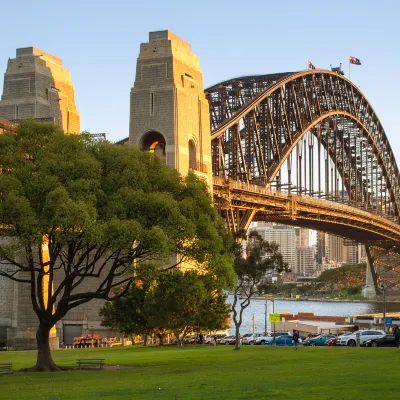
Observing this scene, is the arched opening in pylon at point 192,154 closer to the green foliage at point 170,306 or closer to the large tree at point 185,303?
the large tree at point 185,303

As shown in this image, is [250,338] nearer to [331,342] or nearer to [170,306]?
[331,342]

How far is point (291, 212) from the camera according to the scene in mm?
100188

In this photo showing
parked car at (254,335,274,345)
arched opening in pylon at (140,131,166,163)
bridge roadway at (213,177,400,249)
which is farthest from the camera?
bridge roadway at (213,177,400,249)

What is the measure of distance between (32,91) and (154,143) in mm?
10454

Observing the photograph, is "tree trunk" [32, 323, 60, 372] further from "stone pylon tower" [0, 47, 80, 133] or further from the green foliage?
"stone pylon tower" [0, 47, 80, 133]

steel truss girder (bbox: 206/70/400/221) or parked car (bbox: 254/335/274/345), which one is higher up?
steel truss girder (bbox: 206/70/400/221)

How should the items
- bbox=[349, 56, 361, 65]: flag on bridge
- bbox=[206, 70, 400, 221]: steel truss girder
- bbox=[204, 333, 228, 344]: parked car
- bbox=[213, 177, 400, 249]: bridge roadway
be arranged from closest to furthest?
1. bbox=[204, 333, 228, 344]: parked car
2. bbox=[213, 177, 400, 249]: bridge roadway
3. bbox=[206, 70, 400, 221]: steel truss girder
4. bbox=[349, 56, 361, 65]: flag on bridge

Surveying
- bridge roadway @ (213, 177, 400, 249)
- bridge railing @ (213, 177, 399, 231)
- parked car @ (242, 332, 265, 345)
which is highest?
bridge railing @ (213, 177, 399, 231)

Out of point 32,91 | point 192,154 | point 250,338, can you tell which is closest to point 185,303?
point 250,338

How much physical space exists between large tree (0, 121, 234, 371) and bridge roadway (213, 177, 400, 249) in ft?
131

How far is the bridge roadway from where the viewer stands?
84.7 meters

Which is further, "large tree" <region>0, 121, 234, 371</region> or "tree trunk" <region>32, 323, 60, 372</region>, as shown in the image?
"tree trunk" <region>32, 323, 60, 372</region>

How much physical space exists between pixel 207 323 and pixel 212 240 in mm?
23004

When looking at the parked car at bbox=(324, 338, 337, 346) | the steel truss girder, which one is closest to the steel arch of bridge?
the steel truss girder
